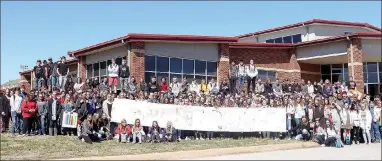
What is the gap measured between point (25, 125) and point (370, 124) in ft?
40.7

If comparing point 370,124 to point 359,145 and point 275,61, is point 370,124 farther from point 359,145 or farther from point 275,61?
point 275,61

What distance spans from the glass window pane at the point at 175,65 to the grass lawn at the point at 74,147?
667 cm

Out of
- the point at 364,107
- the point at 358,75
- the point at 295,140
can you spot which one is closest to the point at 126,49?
the point at 295,140

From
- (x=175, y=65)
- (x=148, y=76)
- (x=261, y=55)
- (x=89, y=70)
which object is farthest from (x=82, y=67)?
(x=261, y=55)

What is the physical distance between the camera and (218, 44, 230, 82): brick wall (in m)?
21.7

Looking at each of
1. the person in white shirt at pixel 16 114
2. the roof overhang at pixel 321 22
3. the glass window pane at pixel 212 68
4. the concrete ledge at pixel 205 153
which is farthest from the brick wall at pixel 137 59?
the roof overhang at pixel 321 22

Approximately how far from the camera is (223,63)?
21.9 meters

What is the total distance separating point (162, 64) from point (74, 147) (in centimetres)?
833

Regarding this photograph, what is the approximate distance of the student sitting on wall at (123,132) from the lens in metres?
13.9

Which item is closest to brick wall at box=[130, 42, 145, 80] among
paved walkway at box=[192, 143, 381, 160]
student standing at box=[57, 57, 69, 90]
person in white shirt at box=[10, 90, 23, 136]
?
student standing at box=[57, 57, 69, 90]

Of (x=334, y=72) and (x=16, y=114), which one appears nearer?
(x=16, y=114)

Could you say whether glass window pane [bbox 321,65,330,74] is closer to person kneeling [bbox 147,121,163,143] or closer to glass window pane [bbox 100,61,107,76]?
glass window pane [bbox 100,61,107,76]

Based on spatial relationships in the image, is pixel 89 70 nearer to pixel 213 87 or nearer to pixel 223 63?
pixel 223 63

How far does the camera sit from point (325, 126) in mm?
14719
